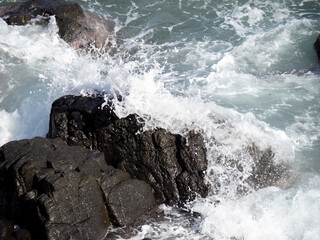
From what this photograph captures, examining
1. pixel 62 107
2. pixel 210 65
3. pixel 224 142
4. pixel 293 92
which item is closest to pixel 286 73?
pixel 293 92

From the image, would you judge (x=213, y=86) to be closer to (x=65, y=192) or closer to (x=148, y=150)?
(x=148, y=150)

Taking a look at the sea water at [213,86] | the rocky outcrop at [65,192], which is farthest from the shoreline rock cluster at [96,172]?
the sea water at [213,86]

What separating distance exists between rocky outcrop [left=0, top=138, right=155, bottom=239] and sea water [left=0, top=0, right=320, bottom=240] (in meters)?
0.47

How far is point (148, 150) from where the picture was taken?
630cm

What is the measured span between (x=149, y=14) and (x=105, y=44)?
2.34m

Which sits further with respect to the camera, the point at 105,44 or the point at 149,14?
the point at 149,14

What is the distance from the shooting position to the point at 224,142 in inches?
253

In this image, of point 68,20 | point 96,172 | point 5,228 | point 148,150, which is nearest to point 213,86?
point 148,150

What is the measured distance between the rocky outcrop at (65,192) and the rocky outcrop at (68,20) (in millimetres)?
4907

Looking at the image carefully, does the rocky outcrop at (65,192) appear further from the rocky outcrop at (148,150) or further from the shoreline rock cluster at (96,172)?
the rocky outcrop at (148,150)

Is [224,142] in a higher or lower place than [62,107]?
lower

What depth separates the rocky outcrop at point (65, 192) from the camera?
5320 mm

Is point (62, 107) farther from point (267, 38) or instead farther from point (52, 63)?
point (267, 38)

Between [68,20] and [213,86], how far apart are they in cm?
437
